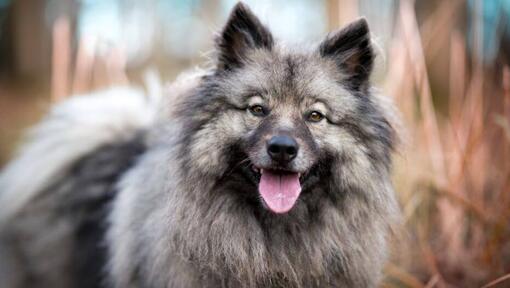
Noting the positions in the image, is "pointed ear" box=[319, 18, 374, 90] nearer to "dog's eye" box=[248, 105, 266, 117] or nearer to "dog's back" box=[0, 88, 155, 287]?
"dog's eye" box=[248, 105, 266, 117]

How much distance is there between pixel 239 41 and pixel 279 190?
86 cm

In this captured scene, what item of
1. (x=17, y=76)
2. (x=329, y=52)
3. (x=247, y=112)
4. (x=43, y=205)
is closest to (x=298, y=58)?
(x=329, y=52)

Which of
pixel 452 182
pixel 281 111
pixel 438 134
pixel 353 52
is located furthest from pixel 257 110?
pixel 438 134

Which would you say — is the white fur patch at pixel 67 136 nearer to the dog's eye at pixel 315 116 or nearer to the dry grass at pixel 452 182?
the dog's eye at pixel 315 116

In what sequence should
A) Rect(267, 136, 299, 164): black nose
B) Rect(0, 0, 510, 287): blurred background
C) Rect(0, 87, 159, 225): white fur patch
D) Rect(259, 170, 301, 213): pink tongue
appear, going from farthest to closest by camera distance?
Rect(0, 87, 159, 225): white fur patch → Rect(0, 0, 510, 287): blurred background → Rect(259, 170, 301, 213): pink tongue → Rect(267, 136, 299, 164): black nose

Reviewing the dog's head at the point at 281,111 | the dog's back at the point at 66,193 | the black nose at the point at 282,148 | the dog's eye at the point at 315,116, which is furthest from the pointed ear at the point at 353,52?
the dog's back at the point at 66,193

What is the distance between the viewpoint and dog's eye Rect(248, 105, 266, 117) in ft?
9.61

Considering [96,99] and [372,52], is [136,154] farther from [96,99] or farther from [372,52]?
[372,52]

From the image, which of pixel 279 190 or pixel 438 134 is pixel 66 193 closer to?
pixel 279 190

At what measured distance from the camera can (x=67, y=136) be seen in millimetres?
4387

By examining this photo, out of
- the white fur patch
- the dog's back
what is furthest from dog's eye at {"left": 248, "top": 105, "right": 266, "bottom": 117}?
the white fur patch

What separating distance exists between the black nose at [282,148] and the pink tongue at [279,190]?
16 cm

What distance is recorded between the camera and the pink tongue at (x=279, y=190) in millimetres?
2807

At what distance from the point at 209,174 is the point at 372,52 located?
3.59 feet
